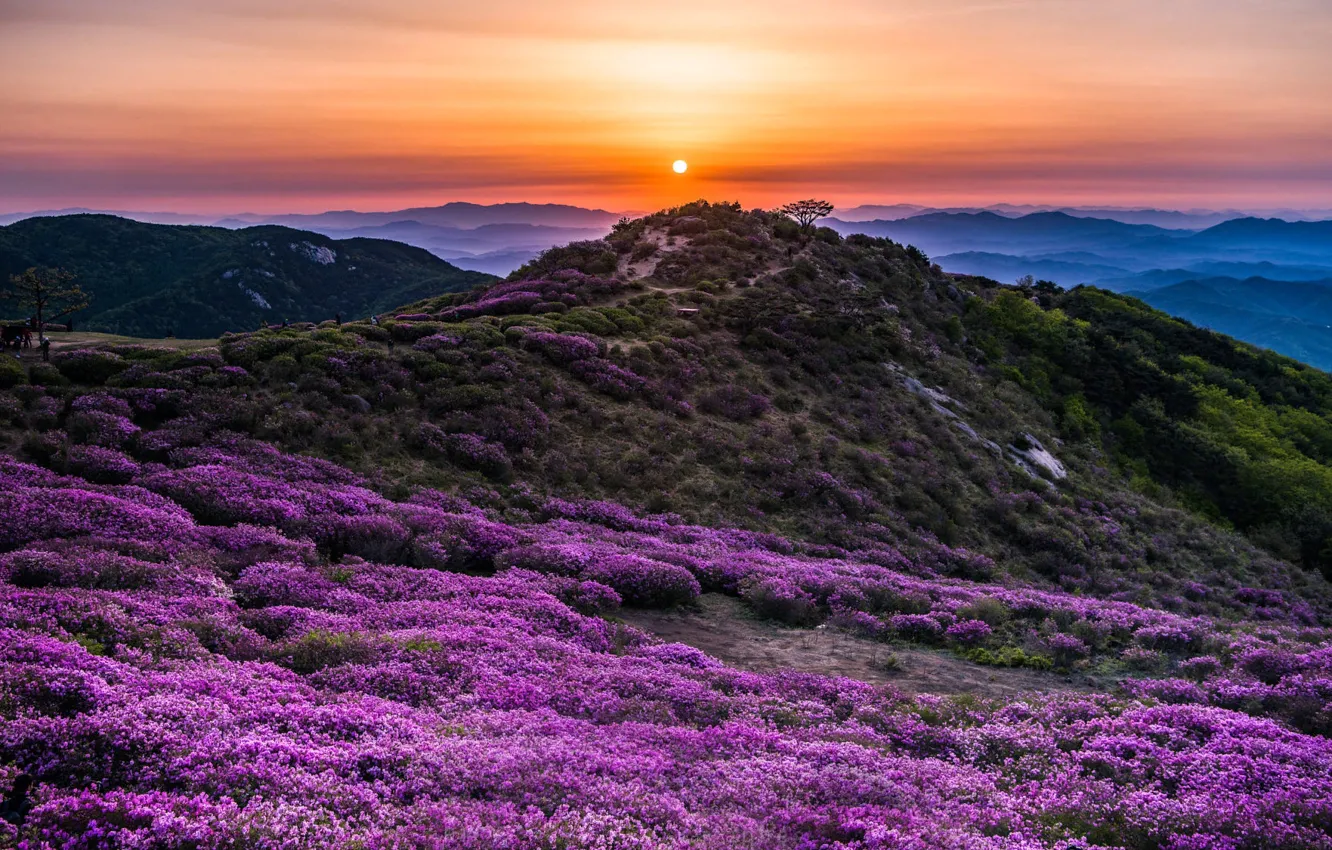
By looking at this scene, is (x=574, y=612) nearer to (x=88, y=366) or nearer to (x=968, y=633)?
(x=968, y=633)

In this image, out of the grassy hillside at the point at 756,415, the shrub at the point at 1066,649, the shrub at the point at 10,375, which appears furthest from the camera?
the grassy hillside at the point at 756,415

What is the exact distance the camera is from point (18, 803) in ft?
20.2

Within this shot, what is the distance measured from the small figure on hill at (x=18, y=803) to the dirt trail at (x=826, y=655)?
10.2 metres

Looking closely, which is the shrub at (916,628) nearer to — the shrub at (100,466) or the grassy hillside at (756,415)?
the grassy hillside at (756,415)

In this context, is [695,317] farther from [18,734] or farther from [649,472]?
[18,734]

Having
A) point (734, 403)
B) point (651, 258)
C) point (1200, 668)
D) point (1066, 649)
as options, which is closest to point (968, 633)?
point (1066, 649)

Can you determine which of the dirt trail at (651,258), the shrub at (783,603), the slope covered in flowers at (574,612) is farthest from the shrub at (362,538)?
the dirt trail at (651,258)

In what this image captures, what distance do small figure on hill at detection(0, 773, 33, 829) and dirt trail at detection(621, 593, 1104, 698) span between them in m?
10.2

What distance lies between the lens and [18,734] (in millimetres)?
6539

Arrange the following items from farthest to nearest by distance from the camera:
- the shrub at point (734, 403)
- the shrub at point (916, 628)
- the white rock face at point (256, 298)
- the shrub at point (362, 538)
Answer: the white rock face at point (256, 298), the shrub at point (734, 403), the shrub at point (916, 628), the shrub at point (362, 538)

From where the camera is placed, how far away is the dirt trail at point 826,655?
1363cm

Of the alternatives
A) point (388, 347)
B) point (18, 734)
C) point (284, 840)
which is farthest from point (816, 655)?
point (388, 347)

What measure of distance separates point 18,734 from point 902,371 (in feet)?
134

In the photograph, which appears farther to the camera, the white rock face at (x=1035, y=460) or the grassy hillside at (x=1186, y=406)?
the grassy hillside at (x=1186, y=406)
